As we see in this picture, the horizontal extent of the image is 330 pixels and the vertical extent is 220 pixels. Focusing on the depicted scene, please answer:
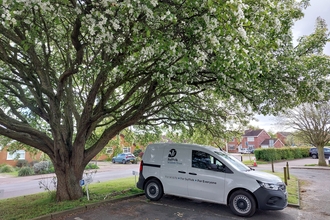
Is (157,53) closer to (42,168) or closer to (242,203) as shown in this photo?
(242,203)

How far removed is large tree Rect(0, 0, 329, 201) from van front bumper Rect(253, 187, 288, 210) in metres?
2.63

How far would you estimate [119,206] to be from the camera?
751 cm

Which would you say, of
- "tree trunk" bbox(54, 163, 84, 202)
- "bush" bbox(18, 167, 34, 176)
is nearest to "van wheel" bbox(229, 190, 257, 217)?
"tree trunk" bbox(54, 163, 84, 202)

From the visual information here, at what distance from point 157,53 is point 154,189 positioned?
15.5 ft

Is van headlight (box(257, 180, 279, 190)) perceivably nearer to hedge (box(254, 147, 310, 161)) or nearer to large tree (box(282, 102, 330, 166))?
large tree (box(282, 102, 330, 166))

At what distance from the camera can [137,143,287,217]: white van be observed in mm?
6449

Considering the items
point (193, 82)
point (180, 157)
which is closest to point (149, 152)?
point (180, 157)

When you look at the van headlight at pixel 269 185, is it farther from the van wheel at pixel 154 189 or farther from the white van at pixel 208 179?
the van wheel at pixel 154 189

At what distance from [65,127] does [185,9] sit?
600 cm

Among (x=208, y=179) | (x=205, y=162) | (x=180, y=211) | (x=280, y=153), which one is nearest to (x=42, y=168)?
(x=180, y=211)

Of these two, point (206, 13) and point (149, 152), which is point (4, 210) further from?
point (206, 13)

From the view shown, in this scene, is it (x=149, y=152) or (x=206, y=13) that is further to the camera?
(x=149, y=152)

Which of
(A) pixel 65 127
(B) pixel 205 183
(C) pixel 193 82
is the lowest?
(B) pixel 205 183

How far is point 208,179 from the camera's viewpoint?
716cm
